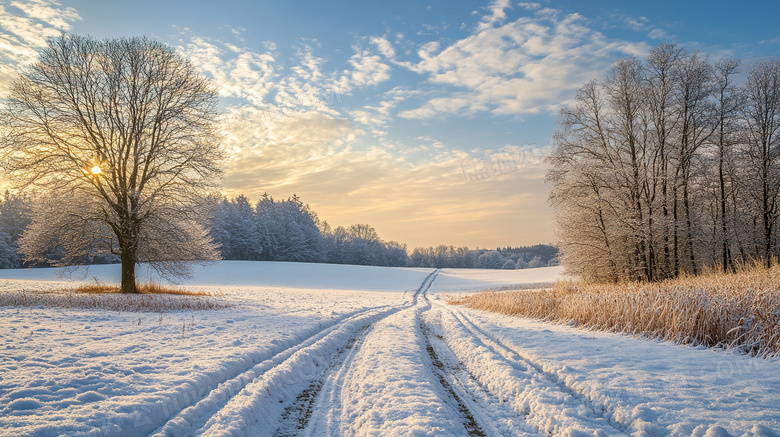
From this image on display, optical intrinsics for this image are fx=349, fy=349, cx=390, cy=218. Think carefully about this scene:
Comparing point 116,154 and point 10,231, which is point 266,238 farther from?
point 116,154

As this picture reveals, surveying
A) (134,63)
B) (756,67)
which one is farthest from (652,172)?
(134,63)

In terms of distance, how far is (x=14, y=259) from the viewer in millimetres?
53062

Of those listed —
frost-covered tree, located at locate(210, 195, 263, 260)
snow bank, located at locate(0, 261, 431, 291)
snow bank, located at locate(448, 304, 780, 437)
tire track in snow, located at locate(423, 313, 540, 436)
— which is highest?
frost-covered tree, located at locate(210, 195, 263, 260)

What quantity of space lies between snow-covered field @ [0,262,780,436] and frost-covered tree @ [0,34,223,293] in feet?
31.3

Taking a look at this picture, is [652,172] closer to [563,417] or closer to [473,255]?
[563,417]

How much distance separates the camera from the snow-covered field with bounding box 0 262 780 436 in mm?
3703

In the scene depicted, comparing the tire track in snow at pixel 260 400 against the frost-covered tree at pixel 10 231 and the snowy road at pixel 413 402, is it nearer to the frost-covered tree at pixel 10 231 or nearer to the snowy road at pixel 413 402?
the snowy road at pixel 413 402

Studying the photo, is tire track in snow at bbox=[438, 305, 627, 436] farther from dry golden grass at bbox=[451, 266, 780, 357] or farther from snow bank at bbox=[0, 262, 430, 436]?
snow bank at bbox=[0, 262, 430, 436]

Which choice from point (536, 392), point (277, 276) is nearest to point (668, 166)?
point (536, 392)

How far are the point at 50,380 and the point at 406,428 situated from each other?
478 cm

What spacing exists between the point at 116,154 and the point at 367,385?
20.0 m

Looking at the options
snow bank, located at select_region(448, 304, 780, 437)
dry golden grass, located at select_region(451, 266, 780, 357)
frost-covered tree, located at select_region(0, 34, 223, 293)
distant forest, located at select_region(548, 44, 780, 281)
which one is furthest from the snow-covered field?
distant forest, located at select_region(548, 44, 780, 281)

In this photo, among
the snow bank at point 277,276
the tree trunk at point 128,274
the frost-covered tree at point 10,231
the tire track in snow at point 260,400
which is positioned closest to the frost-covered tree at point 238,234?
the snow bank at point 277,276

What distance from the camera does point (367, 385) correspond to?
516 cm
